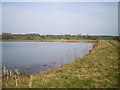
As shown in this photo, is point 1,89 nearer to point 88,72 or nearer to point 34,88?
point 34,88

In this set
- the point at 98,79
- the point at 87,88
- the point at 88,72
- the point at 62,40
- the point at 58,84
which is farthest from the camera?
the point at 62,40

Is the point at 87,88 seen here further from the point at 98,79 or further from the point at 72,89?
the point at 98,79

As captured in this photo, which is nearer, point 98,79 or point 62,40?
point 98,79

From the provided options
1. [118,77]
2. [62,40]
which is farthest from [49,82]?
[62,40]

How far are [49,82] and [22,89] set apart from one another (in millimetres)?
1687

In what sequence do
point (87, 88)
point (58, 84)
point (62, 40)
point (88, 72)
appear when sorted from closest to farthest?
point (87, 88), point (58, 84), point (88, 72), point (62, 40)

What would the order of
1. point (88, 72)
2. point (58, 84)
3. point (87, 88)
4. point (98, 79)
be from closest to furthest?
point (87, 88), point (58, 84), point (98, 79), point (88, 72)

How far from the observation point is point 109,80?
30.4 feet

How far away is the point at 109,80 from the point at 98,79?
672 millimetres

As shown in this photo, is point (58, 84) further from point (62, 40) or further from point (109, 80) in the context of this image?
point (62, 40)

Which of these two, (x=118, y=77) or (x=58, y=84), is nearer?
(x=58, y=84)

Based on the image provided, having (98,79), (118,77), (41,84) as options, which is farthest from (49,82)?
(118,77)

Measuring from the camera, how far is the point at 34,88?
8398 millimetres

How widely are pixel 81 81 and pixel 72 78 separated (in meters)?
0.79
